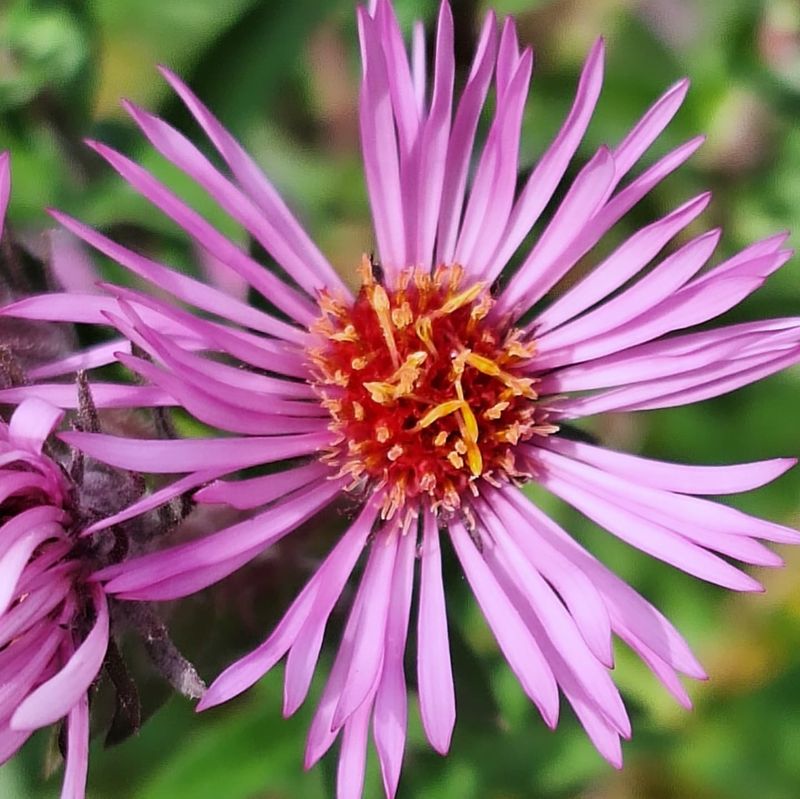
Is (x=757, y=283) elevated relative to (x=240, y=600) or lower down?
elevated

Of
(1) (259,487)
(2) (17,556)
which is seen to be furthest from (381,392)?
(2) (17,556)

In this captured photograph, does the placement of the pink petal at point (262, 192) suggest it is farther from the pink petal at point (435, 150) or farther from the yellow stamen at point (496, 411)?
the yellow stamen at point (496, 411)

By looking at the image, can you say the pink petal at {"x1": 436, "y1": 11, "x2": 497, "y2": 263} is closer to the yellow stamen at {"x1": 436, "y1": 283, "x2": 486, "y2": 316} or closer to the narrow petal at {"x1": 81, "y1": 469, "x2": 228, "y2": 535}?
the yellow stamen at {"x1": 436, "y1": 283, "x2": 486, "y2": 316}

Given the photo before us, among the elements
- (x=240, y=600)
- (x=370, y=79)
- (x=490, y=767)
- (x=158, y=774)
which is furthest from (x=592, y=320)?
(x=158, y=774)

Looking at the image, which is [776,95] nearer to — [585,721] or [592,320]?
[592,320]

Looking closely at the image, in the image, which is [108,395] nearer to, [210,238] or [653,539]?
Answer: [210,238]

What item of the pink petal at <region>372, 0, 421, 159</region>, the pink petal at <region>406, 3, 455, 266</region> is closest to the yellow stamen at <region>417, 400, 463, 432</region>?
the pink petal at <region>406, 3, 455, 266</region>
